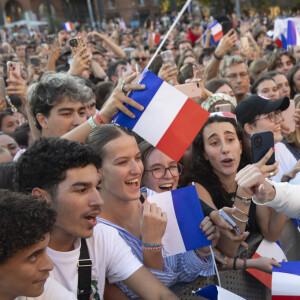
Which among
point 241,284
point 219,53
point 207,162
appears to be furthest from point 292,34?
point 241,284

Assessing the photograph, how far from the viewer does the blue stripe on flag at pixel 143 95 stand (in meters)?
2.53

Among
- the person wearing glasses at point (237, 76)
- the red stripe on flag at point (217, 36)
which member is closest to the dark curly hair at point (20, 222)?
the person wearing glasses at point (237, 76)

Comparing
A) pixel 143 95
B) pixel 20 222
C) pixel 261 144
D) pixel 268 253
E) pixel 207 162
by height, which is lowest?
pixel 268 253

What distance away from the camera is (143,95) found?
2.54 metres

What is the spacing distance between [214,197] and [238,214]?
466mm

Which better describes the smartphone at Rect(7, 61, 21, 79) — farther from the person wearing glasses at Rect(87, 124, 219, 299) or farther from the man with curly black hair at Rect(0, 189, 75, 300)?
the man with curly black hair at Rect(0, 189, 75, 300)

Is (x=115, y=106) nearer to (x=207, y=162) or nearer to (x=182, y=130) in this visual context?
(x=182, y=130)

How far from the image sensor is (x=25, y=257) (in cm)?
163

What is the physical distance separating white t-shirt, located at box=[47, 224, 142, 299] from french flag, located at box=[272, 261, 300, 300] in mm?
687

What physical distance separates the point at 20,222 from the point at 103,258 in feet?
2.02

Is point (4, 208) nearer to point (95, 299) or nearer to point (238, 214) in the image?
point (95, 299)

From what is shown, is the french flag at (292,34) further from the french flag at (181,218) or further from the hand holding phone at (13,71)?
the french flag at (181,218)

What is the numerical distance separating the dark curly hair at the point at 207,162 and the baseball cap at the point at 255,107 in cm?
9

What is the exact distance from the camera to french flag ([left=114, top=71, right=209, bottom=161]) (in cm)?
255
